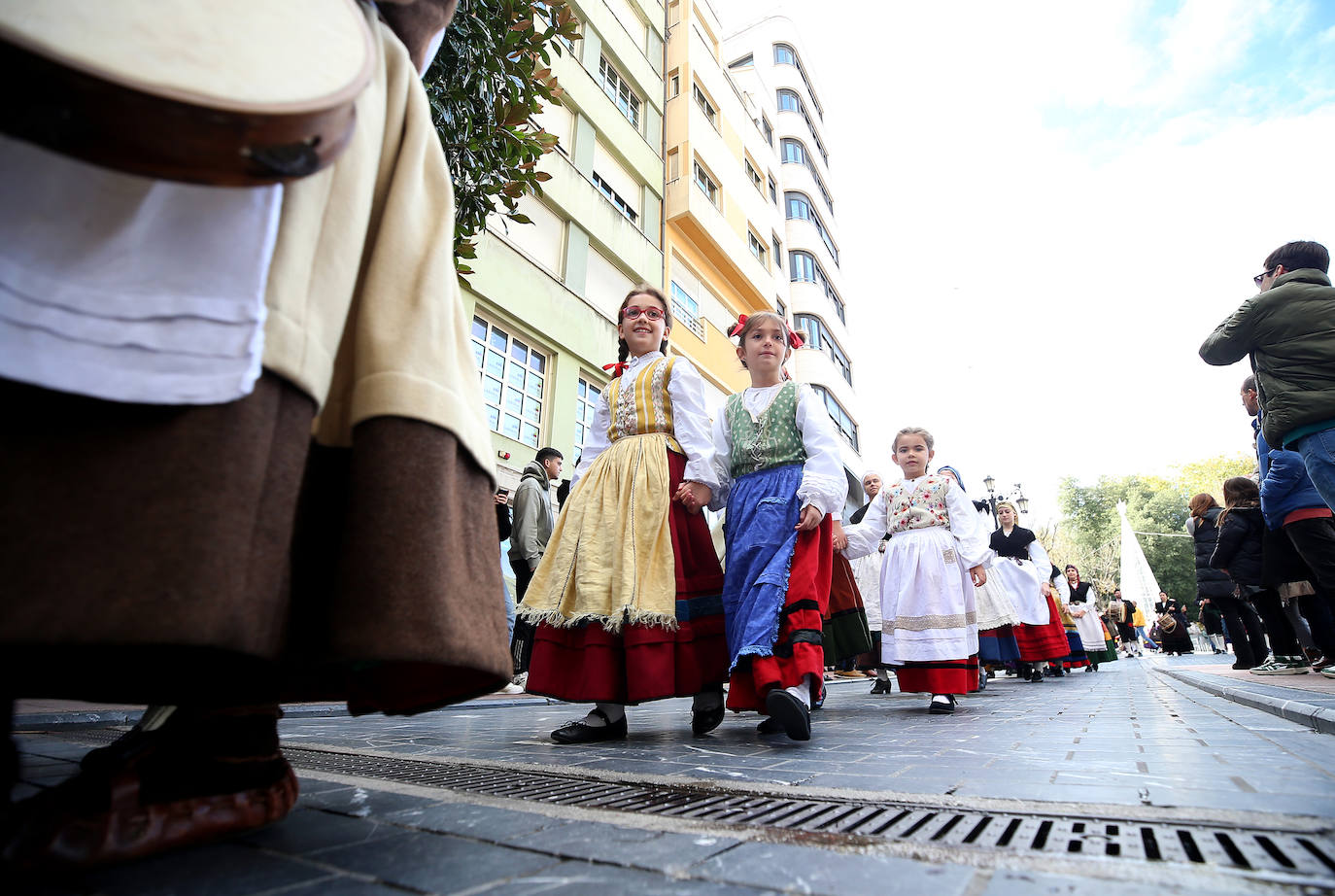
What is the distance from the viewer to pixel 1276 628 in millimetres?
6730

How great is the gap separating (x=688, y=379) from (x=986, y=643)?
7.12 meters

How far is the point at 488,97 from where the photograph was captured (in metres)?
3.27

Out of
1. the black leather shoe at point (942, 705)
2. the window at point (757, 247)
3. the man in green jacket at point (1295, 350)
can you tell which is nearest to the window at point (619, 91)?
the window at point (757, 247)

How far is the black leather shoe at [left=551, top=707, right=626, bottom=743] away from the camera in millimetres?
3164

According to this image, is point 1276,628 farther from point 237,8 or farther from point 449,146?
point 237,8

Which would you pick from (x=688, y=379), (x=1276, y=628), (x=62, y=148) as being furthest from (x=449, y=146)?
(x=1276, y=628)

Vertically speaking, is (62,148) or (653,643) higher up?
(62,148)

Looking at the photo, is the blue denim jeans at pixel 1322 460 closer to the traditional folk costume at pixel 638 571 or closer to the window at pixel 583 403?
the traditional folk costume at pixel 638 571

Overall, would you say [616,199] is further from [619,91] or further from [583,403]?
[583,403]

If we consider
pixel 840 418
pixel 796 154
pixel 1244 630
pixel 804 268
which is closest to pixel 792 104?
pixel 796 154

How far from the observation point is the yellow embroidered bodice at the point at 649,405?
3715 mm

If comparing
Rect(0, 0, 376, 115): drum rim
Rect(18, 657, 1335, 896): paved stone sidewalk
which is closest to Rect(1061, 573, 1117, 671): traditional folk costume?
Rect(18, 657, 1335, 896): paved stone sidewalk

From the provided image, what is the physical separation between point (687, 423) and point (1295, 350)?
3.50 m

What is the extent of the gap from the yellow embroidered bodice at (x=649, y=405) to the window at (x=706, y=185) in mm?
18293
